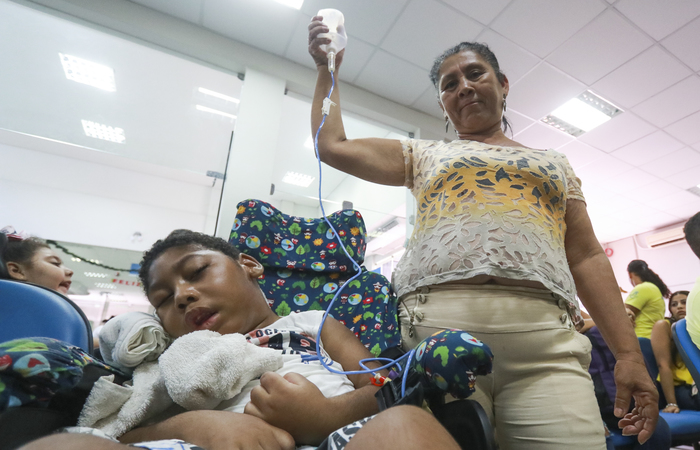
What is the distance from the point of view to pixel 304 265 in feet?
3.82

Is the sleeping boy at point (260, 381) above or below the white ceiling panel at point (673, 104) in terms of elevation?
below

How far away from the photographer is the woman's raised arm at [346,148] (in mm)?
893

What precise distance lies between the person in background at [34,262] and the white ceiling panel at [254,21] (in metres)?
1.80

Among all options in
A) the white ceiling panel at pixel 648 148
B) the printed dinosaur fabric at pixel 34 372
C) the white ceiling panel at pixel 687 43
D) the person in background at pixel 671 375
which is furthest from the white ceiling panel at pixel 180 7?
the white ceiling panel at pixel 648 148

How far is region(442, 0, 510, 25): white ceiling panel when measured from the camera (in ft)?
7.33

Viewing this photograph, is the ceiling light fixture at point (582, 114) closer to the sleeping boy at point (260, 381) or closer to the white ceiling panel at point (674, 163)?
the white ceiling panel at point (674, 163)

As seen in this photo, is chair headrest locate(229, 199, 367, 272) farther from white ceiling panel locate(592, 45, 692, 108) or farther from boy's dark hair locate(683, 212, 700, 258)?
white ceiling panel locate(592, 45, 692, 108)

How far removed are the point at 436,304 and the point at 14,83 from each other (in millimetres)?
3349

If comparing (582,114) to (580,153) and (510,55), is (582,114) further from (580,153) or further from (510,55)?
(510,55)

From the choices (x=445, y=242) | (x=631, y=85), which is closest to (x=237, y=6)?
(x=445, y=242)

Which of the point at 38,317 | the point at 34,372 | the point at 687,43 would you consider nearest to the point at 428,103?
the point at 687,43

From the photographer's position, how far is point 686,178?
422 cm

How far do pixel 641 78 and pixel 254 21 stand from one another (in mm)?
2951

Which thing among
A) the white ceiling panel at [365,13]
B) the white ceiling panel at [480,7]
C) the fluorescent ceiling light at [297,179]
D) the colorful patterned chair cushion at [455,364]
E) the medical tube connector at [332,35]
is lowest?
the colorful patterned chair cushion at [455,364]
